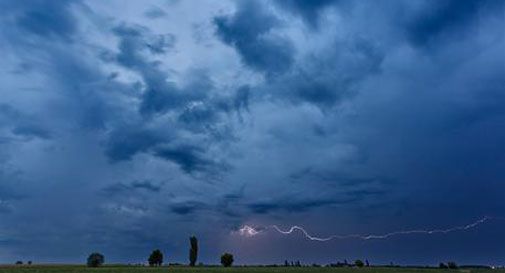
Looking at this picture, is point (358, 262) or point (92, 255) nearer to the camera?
point (92, 255)

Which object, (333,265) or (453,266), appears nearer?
(453,266)

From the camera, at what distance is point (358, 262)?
178 meters

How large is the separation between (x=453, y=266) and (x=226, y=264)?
222ft

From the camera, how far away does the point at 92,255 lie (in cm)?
16550

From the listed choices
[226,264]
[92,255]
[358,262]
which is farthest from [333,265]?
[92,255]

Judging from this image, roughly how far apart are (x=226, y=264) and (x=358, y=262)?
40.9 m

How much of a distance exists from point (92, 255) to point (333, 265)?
7297cm

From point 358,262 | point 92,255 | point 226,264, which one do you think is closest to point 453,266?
point 358,262

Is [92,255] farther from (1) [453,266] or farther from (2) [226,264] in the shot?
(1) [453,266]

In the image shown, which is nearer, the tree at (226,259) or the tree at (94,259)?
the tree at (94,259)

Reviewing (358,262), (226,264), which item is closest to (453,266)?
(358,262)

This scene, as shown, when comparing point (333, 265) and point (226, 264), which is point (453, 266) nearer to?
point (333, 265)

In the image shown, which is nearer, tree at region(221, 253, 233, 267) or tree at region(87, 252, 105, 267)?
tree at region(87, 252, 105, 267)

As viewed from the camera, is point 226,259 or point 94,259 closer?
point 94,259
